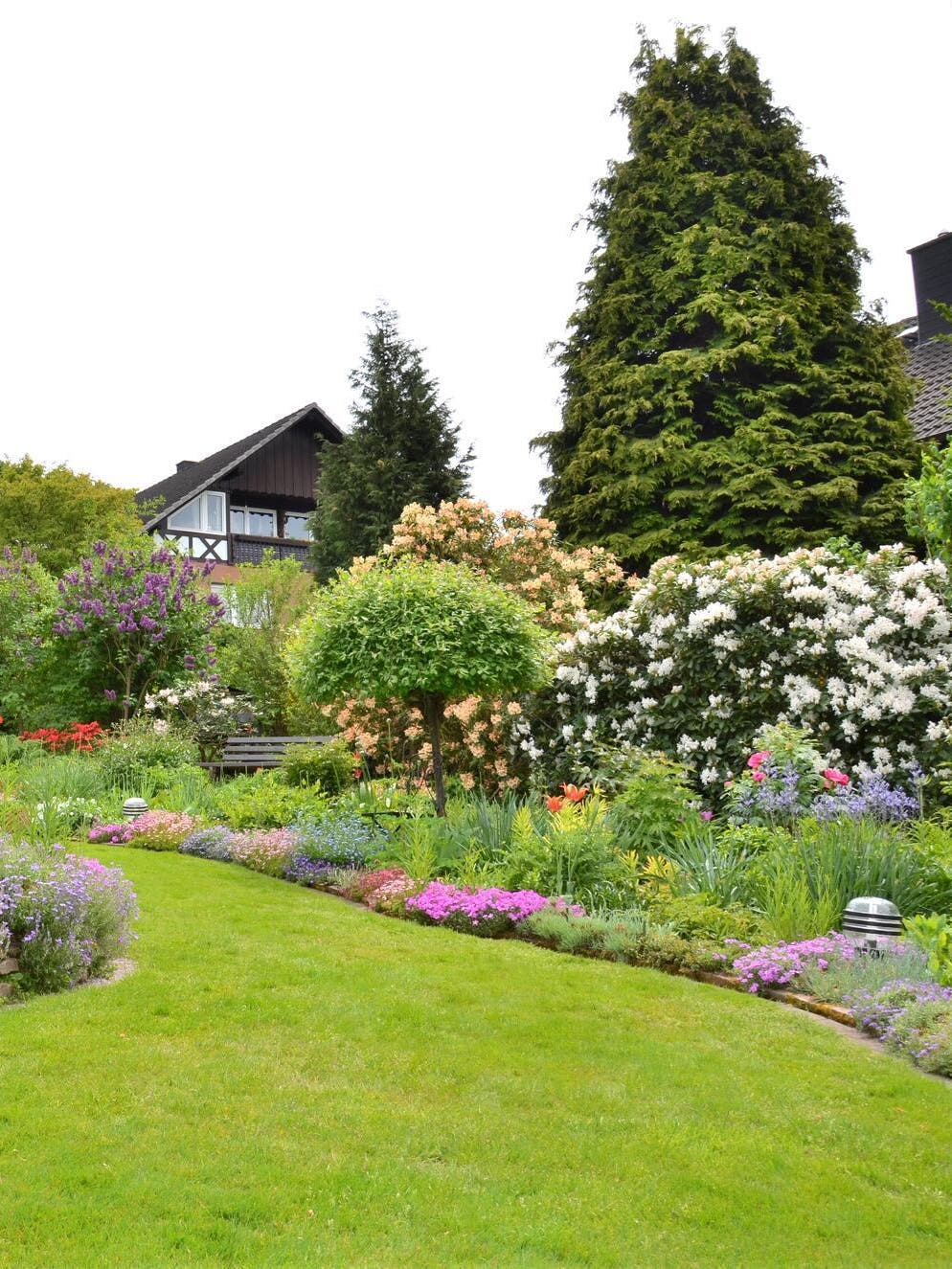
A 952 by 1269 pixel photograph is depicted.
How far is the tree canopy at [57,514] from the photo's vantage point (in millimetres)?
26344

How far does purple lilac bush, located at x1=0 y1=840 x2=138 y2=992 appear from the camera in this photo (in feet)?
17.8

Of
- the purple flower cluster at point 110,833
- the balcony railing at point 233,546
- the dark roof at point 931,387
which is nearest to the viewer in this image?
the purple flower cluster at point 110,833

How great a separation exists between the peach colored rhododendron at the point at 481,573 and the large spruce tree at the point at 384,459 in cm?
640

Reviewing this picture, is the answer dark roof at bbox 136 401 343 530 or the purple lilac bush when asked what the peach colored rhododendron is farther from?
dark roof at bbox 136 401 343 530

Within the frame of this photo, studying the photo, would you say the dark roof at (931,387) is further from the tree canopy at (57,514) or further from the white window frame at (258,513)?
the white window frame at (258,513)

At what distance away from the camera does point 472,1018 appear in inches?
204

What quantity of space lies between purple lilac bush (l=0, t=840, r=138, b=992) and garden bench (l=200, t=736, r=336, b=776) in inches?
368

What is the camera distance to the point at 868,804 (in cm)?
777

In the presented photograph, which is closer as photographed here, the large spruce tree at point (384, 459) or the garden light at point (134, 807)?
the garden light at point (134, 807)

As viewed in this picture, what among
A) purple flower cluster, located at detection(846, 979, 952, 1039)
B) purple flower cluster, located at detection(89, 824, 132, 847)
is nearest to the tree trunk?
purple flower cluster, located at detection(89, 824, 132, 847)

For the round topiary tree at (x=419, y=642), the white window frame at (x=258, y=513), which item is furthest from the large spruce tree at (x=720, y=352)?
the white window frame at (x=258, y=513)

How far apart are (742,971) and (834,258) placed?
14684 millimetres

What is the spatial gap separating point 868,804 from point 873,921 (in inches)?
81.6

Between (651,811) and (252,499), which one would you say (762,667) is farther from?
(252,499)
